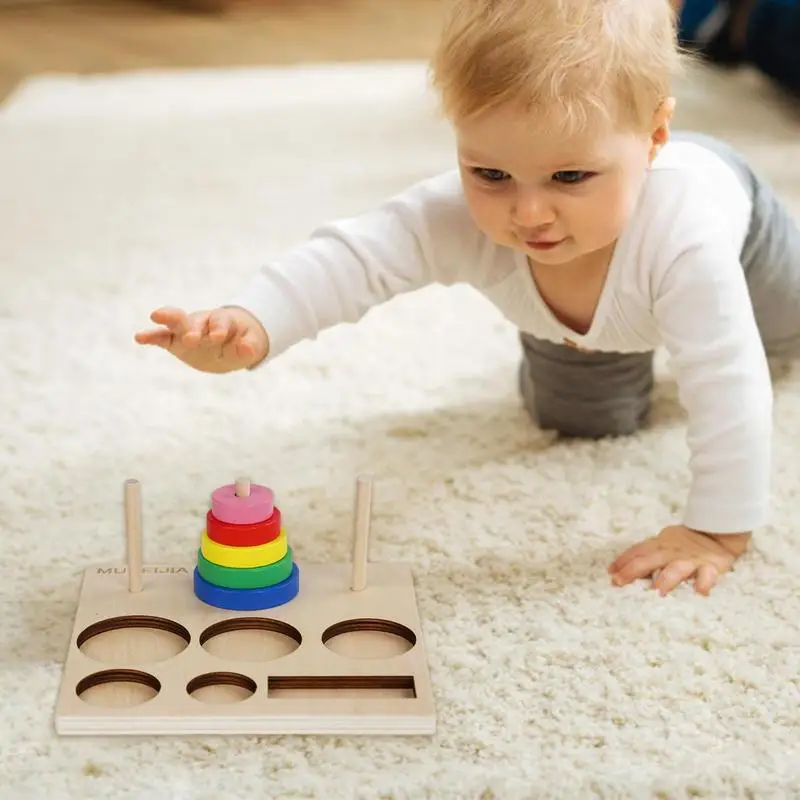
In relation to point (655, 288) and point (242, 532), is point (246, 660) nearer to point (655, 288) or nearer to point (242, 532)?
point (242, 532)

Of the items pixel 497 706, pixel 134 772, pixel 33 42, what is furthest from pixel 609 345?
pixel 33 42

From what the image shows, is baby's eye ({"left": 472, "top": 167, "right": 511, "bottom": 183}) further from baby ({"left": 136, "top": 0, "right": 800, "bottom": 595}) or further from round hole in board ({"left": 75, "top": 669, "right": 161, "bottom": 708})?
round hole in board ({"left": 75, "top": 669, "right": 161, "bottom": 708})

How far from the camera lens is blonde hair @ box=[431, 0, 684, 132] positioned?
30.3 inches

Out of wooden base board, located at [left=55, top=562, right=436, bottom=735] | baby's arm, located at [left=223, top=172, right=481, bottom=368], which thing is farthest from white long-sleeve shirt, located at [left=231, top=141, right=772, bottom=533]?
wooden base board, located at [left=55, top=562, right=436, bottom=735]

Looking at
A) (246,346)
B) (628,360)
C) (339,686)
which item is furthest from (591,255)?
(339,686)

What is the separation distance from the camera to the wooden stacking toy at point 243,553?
2.59ft

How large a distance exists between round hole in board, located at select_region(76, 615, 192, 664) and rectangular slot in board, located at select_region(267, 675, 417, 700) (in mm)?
75

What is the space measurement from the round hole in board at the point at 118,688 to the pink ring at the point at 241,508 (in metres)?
0.11

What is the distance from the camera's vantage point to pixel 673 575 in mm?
856

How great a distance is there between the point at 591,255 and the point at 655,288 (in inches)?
2.3

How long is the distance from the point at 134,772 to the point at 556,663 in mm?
279

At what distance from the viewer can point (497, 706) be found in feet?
2.43

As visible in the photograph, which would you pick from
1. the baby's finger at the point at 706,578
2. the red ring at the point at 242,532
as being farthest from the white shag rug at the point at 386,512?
the red ring at the point at 242,532

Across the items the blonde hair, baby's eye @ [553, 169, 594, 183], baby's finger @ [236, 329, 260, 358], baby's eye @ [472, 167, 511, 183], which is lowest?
baby's finger @ [236, 329, 260, 358]
